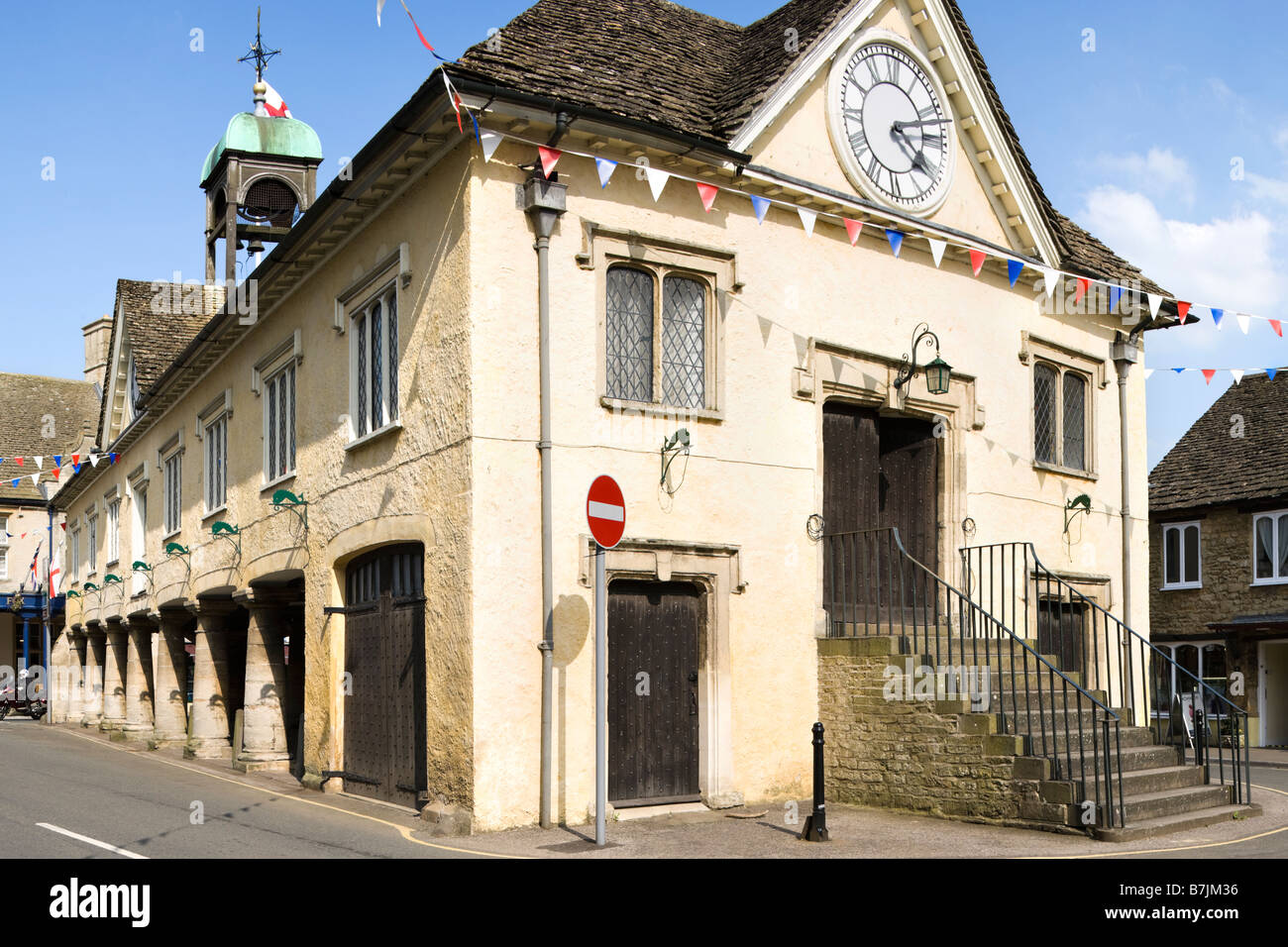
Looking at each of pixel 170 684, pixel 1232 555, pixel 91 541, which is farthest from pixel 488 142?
pixel 91 541

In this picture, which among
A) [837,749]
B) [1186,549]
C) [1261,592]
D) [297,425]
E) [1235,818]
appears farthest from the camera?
[1186,549]

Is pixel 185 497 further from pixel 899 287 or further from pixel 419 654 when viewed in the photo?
pixel 899 287

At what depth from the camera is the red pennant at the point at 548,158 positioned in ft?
37.0

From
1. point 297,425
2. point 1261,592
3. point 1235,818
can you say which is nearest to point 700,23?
point 297,425

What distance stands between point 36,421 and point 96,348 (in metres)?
6.31

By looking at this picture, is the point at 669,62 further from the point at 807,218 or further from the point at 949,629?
the point at 949,629

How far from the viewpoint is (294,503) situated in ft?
51.5

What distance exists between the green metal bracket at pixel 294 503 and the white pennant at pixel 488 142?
6078 mm

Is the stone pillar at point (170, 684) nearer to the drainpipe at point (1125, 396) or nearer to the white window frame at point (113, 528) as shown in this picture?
the white window frame at point (113, 528)

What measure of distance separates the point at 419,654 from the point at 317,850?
9.67 ft

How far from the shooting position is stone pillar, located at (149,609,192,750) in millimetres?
23391

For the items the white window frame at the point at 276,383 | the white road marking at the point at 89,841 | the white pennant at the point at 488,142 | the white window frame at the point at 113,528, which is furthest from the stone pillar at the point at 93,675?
the white pennant at the point at 488,142

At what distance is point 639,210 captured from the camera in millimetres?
12539

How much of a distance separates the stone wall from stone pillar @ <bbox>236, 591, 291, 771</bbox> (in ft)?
27.7
